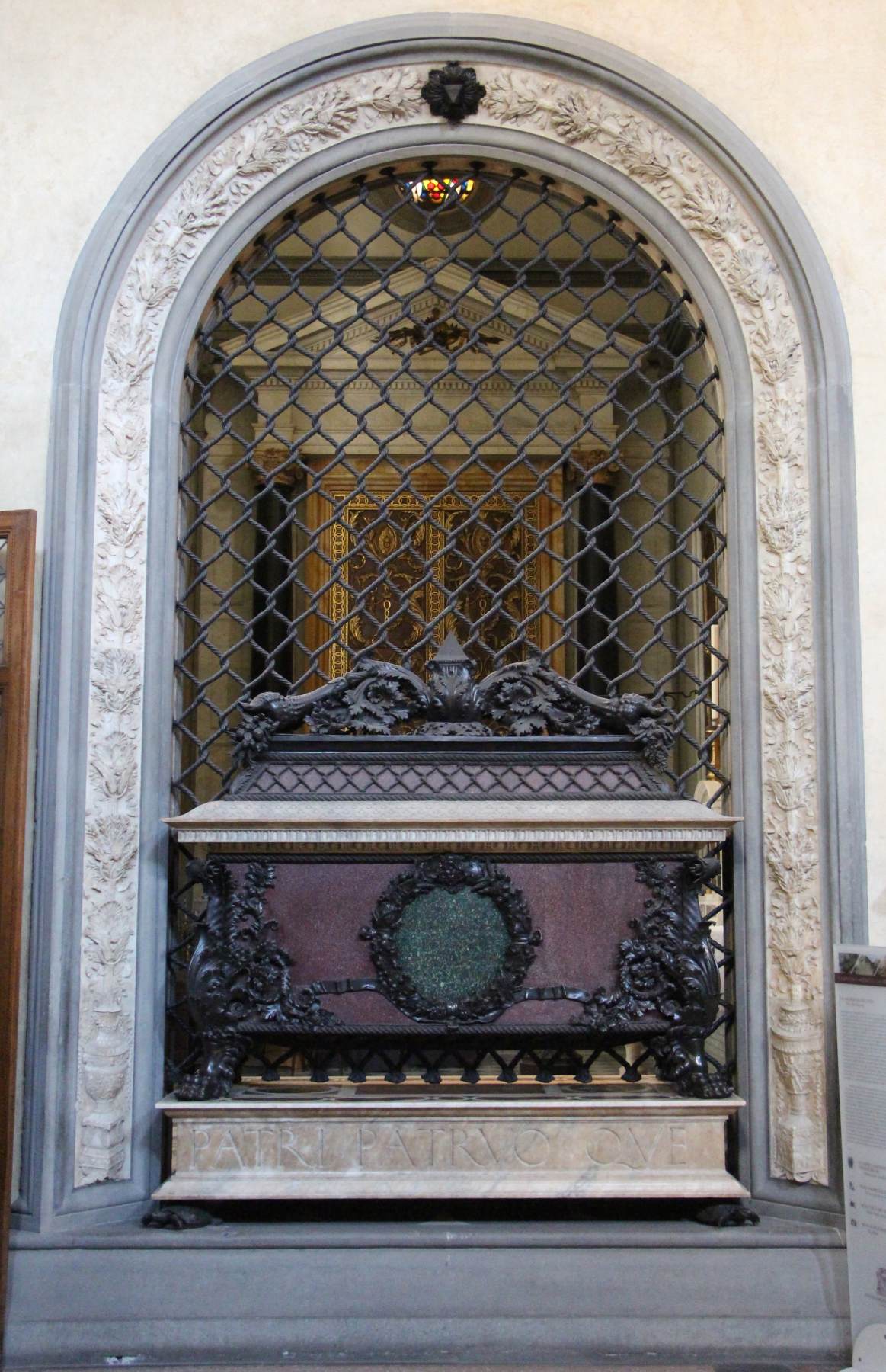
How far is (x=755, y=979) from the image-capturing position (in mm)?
3633

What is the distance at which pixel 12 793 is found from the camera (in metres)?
3.40

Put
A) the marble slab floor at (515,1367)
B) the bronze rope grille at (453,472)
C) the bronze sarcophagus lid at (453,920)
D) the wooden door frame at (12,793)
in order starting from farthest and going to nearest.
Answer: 1. the bronze rope grille at (453,472)
2. the bronze sarcophagus lid at (453,920)
3. the wooden door frame at (12,793)
4. the marble slab floor at (515,1367)

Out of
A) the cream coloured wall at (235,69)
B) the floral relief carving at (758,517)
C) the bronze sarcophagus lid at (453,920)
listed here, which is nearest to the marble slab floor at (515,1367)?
the floral relief carving at (758,517)

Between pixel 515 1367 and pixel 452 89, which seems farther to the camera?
pixel 452 89

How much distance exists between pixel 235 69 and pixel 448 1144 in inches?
134

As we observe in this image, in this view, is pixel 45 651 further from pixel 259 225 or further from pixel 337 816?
pixel 259 225

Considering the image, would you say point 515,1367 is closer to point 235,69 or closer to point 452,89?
point 452,89

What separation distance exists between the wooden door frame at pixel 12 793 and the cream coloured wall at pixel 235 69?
1.55 feet

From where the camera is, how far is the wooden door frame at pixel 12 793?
10.8ft

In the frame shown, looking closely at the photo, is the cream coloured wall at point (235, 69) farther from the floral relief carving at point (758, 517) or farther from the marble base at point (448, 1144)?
the marble base at point (448, 1144)

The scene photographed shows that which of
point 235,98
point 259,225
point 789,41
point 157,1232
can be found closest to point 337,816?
point 157,1232

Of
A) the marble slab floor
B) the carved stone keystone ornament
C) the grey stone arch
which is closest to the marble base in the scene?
the grey stone arch

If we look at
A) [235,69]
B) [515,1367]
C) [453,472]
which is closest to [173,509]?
[235,69]

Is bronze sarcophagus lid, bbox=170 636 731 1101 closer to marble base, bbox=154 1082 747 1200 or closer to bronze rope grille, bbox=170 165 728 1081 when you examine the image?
marble base, bbox=154 1082 747 1200
